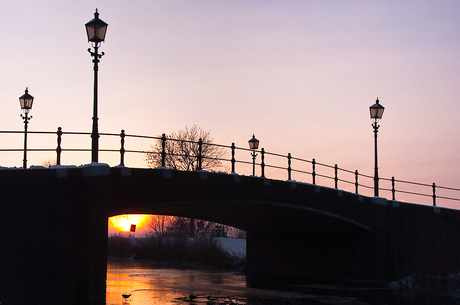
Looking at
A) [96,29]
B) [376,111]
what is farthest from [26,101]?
[376,111]

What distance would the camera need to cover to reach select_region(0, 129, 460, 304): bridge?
14.6 meters

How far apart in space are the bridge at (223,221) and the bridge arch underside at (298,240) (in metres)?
0.05

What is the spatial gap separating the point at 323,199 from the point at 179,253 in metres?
17.8

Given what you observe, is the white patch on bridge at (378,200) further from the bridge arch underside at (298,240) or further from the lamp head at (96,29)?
the lamp head at (96,29)

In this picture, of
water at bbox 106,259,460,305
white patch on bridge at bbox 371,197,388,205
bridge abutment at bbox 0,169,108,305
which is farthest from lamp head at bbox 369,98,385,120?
bridge abutment at bbox 0,169,108,305

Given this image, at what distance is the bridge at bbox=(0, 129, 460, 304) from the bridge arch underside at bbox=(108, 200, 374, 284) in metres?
0.05

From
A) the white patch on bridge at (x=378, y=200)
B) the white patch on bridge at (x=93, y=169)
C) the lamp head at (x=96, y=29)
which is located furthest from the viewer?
the white patch on bridge at (x=378, y=200)

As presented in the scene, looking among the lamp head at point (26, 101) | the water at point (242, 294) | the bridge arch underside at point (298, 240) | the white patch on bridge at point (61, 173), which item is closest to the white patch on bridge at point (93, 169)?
the white patch on bridge at point (61, 173)

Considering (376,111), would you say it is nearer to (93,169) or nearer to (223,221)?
(223,221)

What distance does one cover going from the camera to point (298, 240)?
27.7 meters

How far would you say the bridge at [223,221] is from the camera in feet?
47.8

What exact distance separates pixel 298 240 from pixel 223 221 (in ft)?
13.3

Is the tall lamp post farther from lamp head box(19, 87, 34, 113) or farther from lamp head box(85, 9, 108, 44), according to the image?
lamp head box(19, 87, 34, 113)

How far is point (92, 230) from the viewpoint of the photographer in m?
14.9
